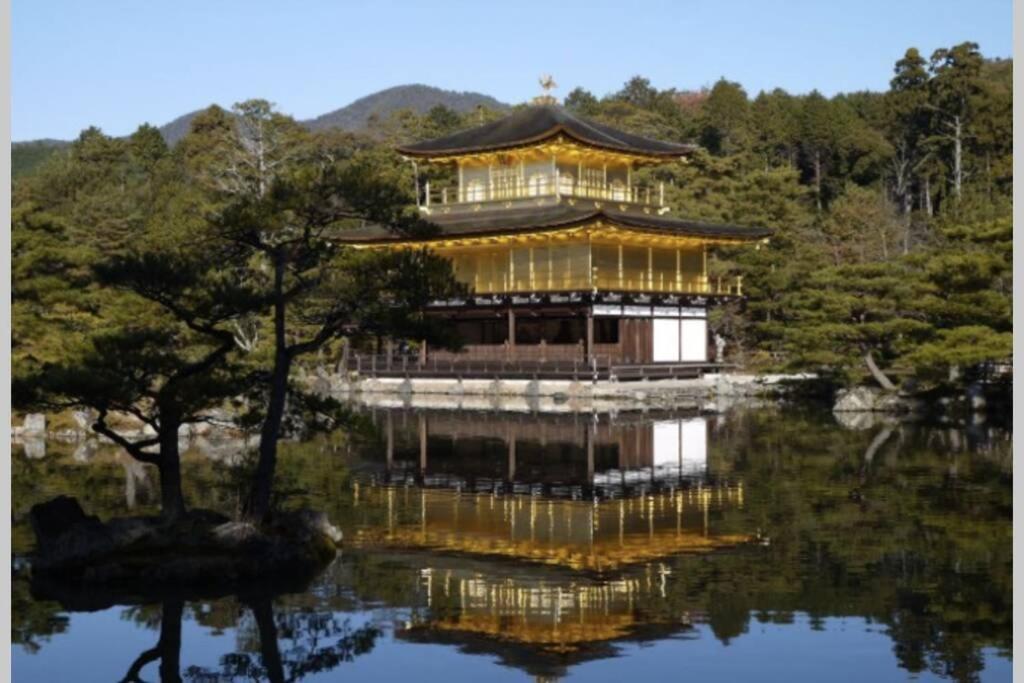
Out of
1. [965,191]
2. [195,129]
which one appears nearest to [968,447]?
[965,191]

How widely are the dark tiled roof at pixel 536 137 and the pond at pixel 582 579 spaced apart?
2324 centimetres

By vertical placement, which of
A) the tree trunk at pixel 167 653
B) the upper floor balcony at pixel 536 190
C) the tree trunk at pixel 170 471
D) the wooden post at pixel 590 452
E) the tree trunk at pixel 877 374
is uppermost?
the upper floor balcony at pixel 536 190

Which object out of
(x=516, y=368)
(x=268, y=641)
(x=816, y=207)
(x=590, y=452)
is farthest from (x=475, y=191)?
(x=268, y=641)

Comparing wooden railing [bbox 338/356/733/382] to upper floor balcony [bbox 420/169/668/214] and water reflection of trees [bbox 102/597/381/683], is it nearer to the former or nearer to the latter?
upper floor balcony [bbox 420/169/668/214]

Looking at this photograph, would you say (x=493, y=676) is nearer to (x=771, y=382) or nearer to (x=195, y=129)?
(x=771, y=382)

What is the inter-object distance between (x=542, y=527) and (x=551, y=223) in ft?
83.9

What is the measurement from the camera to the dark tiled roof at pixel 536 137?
45031 mm

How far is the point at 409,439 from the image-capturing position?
27359mm

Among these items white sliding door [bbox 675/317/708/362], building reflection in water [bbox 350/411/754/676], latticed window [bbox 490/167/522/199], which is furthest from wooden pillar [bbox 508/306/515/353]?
building reflection in water [bbox 350/411/754/676]

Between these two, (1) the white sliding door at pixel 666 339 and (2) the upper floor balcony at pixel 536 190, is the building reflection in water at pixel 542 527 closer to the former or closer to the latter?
(1) the white sliding door at pixel 666 339

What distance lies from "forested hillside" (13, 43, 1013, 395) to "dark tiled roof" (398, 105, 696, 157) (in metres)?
2.52

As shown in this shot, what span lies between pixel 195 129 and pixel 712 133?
104ft

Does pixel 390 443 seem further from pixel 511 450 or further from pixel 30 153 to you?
pixel 30 153

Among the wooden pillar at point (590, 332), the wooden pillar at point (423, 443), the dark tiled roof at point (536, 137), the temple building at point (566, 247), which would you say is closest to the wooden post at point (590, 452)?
the wooden pillar at point (423, 443)
